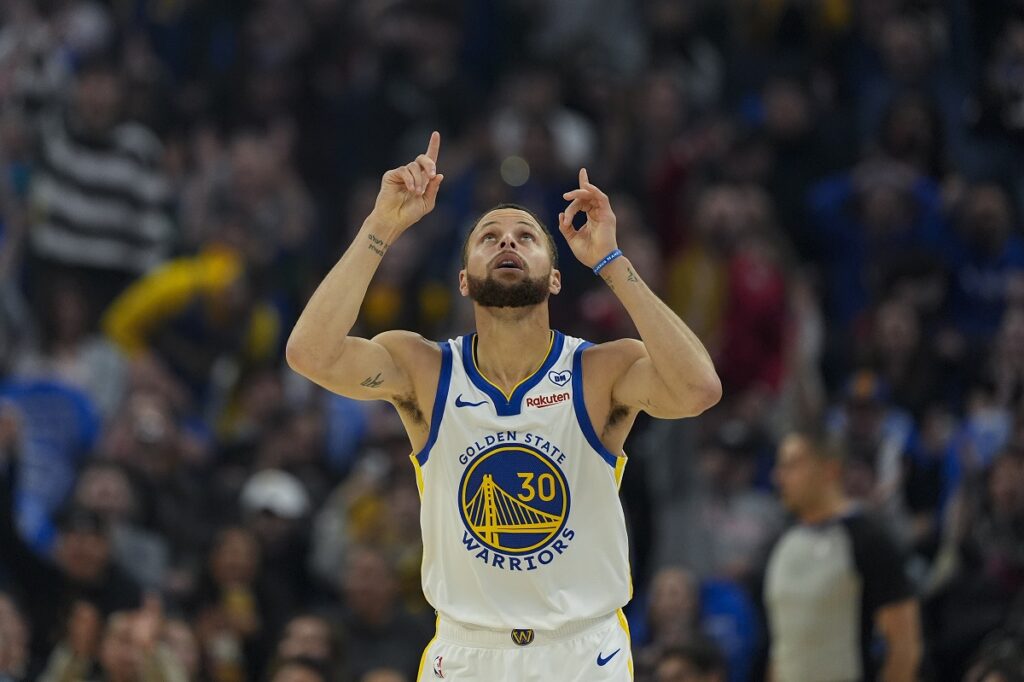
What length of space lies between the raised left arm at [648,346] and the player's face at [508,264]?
157mm

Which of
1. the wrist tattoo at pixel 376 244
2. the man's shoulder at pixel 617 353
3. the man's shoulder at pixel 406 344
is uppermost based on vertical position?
the wrist tattoo at pixel 376 244

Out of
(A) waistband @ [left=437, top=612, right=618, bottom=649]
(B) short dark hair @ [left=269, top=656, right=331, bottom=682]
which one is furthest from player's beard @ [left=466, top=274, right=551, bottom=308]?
(B) short dark hair @ [left=269, top=656, right=331, bottom=682]

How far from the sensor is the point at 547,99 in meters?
14.7

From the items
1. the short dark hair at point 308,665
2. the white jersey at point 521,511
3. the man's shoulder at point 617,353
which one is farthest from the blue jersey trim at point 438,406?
the short dark hair at point 308,665

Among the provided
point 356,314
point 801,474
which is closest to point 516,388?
point 356,314

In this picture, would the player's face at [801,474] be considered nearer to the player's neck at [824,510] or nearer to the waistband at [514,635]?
the player's neck at [824,510]

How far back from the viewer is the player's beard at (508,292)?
20.6 ft

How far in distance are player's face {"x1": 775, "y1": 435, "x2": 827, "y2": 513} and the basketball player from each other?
8.62ft

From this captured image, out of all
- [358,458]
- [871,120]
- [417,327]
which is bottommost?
[358,458]

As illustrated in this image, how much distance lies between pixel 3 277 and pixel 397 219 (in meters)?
8.42

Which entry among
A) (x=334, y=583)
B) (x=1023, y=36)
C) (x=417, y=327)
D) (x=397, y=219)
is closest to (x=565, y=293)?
(x=417, y=327)

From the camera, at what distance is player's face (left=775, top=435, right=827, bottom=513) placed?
28.7 ft

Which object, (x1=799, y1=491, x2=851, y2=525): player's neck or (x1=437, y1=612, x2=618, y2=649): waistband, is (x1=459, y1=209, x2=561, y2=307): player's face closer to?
(x1=437, y1=612, x2=618, y2=649): waistband

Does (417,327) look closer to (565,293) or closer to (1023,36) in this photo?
(565,293)
